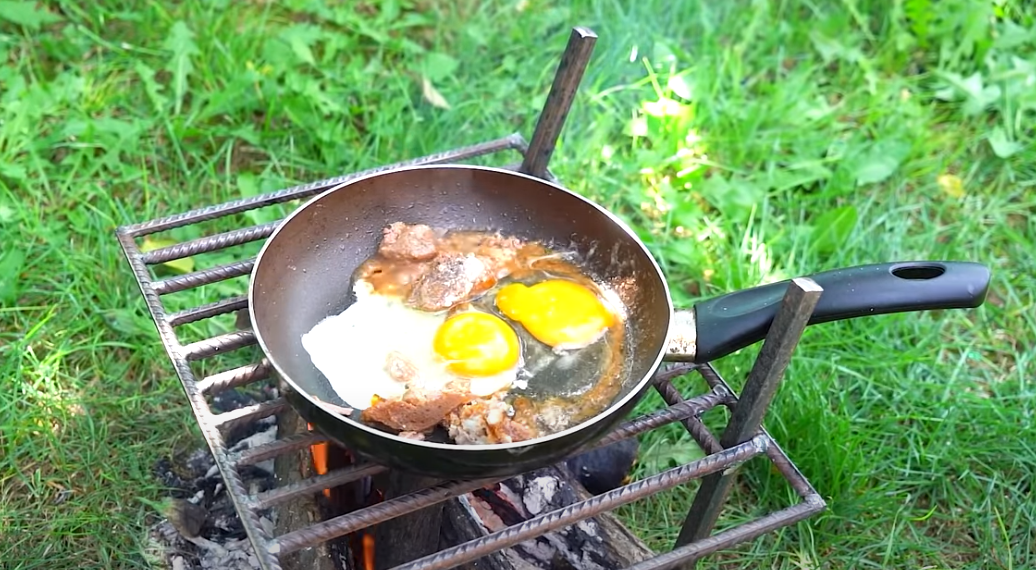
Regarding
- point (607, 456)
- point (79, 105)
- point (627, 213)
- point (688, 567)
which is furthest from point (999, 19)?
point (79, 105)

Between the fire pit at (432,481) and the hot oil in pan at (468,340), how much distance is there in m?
0.12

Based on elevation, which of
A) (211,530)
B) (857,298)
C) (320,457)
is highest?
(857,298)

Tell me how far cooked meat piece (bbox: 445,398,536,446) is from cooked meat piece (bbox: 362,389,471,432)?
23mm

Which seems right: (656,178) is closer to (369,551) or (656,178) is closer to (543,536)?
(543,536)

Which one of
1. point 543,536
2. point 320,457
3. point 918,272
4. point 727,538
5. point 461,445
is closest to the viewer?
point 461,445

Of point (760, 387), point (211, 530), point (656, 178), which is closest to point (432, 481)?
point (760, 387)

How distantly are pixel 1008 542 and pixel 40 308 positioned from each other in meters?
2.92

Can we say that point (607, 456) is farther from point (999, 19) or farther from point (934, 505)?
point (999, 19)

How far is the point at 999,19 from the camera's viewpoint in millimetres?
4496

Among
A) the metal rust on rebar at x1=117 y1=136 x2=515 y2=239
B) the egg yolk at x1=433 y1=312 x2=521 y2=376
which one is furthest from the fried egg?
the metal rust on rebar at x1=117 y1=136 x2=515 y2=239

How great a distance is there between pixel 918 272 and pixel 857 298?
0.12 m

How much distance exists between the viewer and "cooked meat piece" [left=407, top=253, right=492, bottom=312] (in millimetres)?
2074

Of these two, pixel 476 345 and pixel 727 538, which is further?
pixel 476 345

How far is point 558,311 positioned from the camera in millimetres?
2062
